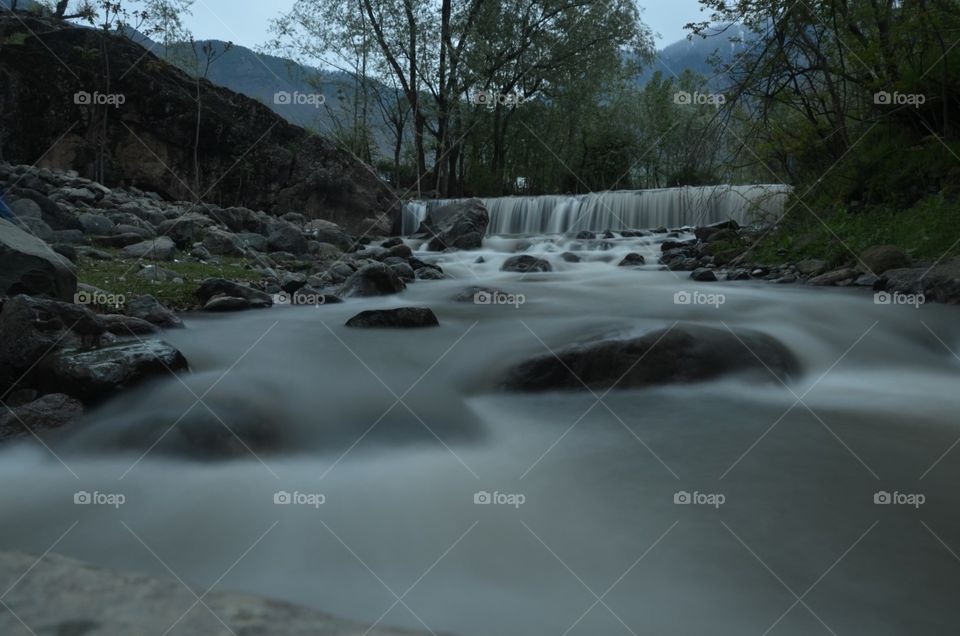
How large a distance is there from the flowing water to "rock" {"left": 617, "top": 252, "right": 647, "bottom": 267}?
694cm

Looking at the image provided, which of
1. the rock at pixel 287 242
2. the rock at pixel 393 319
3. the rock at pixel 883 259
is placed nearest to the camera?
the rock at pixel 393 319

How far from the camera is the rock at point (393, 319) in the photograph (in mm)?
6258

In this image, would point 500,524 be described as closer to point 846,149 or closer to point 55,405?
point 55,405

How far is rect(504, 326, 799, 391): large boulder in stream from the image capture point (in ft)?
14.6

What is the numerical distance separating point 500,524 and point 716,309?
15.7 feet

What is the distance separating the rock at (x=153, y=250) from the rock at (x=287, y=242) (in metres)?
2.50

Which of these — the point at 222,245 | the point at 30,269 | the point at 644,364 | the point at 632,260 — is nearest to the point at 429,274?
the point at 222,245

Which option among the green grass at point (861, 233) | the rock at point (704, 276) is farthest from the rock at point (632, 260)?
the rock at point (704, 276)

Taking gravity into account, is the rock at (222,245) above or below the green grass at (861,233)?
below

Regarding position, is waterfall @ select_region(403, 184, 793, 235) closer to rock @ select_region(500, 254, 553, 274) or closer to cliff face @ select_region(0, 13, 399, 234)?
cliff face @ select_region(0, 13, 399, 234)

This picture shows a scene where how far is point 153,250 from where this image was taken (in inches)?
366

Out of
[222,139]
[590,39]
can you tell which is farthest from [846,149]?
[222,139]

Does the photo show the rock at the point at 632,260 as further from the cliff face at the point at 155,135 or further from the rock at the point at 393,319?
the cliff face at the point at 155,135

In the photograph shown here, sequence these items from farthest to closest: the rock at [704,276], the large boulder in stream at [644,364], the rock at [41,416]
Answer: the rock at [704,276] → the large boulder in stream at [644,364] → the rock at [41,416]
